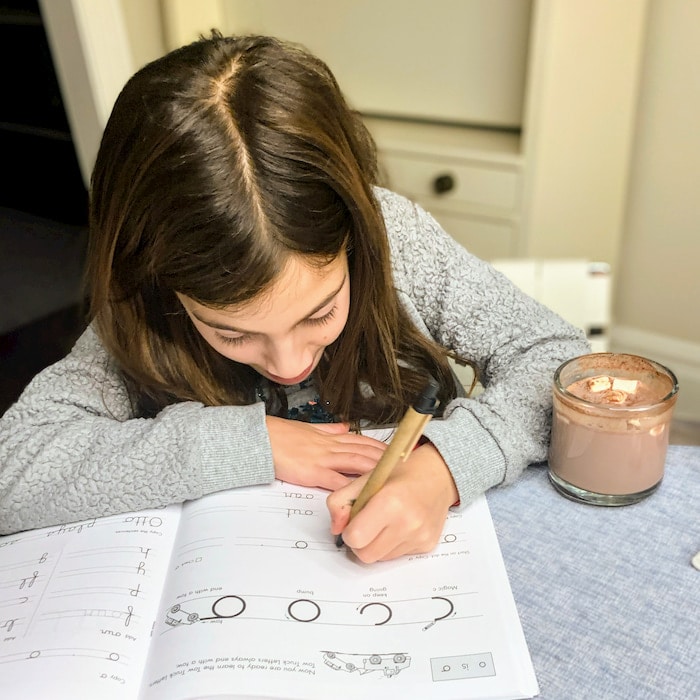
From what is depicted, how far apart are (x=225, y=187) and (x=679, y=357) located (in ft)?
4.71

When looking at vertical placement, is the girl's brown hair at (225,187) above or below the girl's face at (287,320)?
above

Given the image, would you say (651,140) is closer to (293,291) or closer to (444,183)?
(444,183)

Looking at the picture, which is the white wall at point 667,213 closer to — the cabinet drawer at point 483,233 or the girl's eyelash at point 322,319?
the cabinet drawer at point 483,233

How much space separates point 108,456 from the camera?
2.19ft

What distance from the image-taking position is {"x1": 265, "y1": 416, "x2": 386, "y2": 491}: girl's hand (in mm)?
658

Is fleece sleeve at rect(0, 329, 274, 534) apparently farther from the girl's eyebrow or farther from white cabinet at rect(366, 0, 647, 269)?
white cabinet at rect(366, 0, 647, 269)

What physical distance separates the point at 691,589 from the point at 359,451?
0.28 meters

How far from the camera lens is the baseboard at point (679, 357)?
67.8 inches

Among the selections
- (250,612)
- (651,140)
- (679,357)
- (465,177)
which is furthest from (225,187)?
(679,357)

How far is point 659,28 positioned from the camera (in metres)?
1.52

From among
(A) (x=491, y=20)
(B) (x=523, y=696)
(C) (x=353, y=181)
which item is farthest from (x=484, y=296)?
(A) (x=491, y=20)

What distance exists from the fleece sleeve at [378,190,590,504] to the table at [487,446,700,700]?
4 centimetres

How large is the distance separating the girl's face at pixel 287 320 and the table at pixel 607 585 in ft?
0.70

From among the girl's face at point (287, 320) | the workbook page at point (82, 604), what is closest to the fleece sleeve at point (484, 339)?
the girl's face at point (287, 320)
